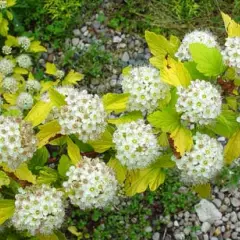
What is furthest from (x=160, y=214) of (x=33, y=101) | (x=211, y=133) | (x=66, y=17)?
(x=66, y=17)

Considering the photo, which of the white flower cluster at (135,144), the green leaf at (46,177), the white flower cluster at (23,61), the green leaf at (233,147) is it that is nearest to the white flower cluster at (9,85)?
the white flower cluster at (23,61)

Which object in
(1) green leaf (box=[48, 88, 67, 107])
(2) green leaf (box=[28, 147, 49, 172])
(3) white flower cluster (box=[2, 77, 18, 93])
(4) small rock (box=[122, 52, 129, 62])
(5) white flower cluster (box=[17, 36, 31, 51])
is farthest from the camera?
(4) small rock (box=[122, 52, 129, 62])

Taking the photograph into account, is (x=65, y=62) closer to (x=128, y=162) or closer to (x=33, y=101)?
(x=33, y=101)

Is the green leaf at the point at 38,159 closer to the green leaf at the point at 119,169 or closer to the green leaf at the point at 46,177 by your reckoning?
the green leaf at the point at 46,177

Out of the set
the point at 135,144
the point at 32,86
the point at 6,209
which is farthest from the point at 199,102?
the point at 32,86

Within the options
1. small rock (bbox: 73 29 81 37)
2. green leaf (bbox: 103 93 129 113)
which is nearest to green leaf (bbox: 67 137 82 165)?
green leaf (bbox: 103 93 129 113)

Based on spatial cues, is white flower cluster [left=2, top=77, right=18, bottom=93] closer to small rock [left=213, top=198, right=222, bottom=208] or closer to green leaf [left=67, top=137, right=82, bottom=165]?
green leaf [left=67, top=137, right=82, bottom=165]
